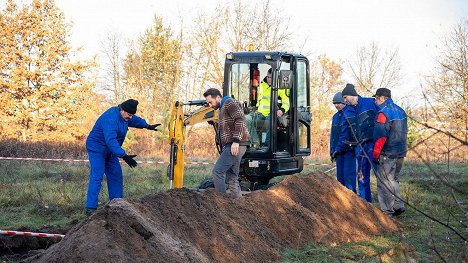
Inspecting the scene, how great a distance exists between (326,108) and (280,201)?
2767 cm

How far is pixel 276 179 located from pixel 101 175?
288 inches

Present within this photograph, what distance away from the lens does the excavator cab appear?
11242 mm

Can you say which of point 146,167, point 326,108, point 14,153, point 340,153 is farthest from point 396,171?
point 326,108

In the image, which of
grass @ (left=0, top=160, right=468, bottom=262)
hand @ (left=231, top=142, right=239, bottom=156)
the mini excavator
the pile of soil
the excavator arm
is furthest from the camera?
the mini excavator

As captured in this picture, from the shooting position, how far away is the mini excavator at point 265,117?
440 inches

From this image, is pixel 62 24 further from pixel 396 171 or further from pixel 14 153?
pixel 396 171

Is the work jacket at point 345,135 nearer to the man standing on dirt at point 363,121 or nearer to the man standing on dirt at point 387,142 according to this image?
the man standing on dirt at point 363,121

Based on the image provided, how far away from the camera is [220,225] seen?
691 centimetres

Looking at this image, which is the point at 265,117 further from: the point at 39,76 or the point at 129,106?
the point at 39,76

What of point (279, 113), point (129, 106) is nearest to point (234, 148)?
point (129, 106)

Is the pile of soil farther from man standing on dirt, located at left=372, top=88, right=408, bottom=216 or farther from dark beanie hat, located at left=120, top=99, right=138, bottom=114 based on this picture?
man standing on dirt, located at left=372, top=88, right=408, bottom=216

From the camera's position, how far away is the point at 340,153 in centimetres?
1116

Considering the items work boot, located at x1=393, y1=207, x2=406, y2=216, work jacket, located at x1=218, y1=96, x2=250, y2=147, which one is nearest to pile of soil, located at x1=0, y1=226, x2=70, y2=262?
work jacket, located at x1=218, y1=96, x2=250, y2=147

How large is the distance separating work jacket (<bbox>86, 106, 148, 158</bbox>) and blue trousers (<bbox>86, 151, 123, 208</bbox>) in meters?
0.13
